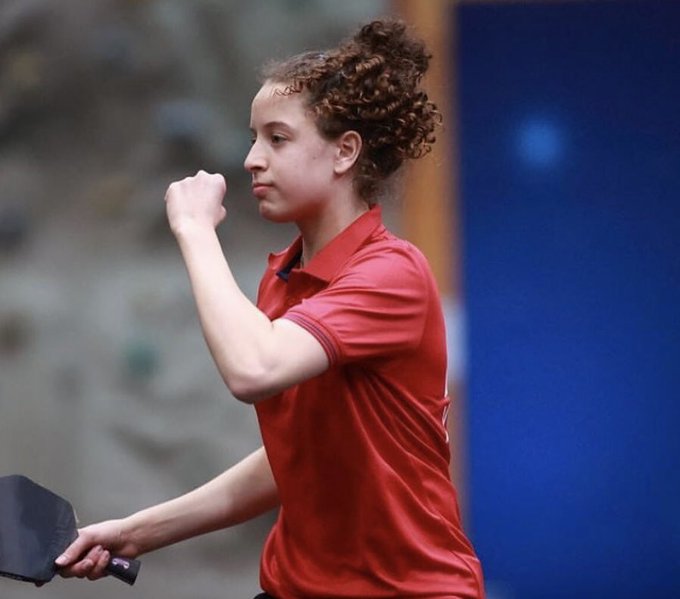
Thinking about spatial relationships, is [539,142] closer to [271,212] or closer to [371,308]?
[271,212]

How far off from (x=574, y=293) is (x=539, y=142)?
494mm

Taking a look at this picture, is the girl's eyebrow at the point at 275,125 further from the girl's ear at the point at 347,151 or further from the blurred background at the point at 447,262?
the blurred background at the point at 447,262

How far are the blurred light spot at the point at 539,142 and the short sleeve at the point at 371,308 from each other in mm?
2428

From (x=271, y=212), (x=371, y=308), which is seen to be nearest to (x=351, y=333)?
(x=371, y=308)

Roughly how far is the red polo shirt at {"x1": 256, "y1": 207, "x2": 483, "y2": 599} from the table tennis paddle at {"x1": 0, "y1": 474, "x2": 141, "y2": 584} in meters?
0.40

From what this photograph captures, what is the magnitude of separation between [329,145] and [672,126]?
8.66ft

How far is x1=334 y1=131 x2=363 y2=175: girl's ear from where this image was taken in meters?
2.59

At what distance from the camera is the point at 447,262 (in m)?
4.67

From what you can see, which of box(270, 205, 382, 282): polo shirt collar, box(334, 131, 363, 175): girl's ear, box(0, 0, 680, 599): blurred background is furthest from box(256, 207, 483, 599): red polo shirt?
box(0, 0, 680, 599): blurred background

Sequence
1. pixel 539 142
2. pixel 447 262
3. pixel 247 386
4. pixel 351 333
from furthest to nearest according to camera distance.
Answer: pixel 539 142 → pixel 447 262 → pixel 351 333 → pixel 247 386

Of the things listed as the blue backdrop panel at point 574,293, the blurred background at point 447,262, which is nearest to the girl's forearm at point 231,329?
the blurred background at point 447,262

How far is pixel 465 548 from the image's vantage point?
2.59 meters

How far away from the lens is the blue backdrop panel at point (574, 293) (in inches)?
194

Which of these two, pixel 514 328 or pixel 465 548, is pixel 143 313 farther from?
pixel 465 548
